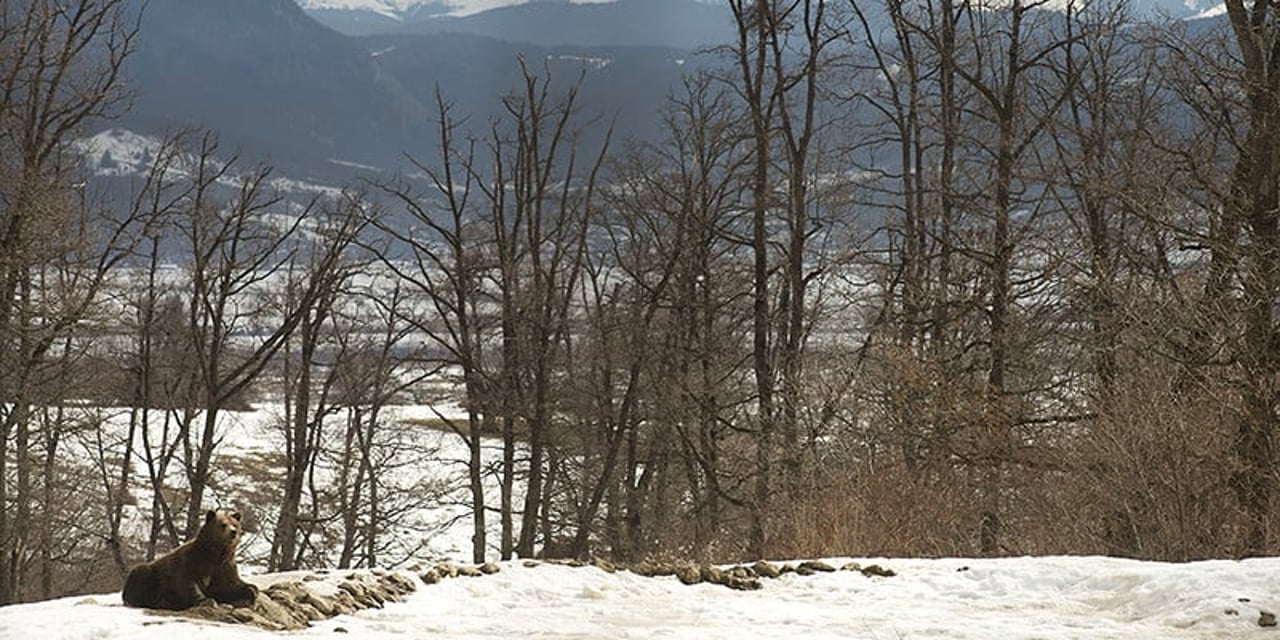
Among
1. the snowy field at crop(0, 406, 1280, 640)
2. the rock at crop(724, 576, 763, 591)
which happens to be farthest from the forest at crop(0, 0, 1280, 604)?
the rock at crop(724, 576, 763, 591)

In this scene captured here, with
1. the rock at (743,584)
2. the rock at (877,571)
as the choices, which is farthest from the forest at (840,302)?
the rock at (743,584)

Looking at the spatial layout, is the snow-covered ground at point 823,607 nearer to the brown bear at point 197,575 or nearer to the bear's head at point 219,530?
the brown bear at point 197,575

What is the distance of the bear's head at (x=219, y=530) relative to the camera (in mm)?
5727

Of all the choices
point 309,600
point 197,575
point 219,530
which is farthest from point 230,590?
point 309,600

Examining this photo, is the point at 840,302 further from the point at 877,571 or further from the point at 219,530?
the point at 219,530

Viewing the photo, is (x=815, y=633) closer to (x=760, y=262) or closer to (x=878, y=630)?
(x=878, y=630)

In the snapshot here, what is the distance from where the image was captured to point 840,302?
2148cm

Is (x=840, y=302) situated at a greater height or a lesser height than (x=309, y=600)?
greater

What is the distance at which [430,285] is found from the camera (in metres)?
19.7

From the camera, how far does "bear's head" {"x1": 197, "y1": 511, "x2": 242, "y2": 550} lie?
18.8ft

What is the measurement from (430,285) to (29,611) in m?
14.5

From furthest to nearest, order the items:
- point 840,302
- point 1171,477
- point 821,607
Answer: point 840,302
point 1171,477
point 821,607

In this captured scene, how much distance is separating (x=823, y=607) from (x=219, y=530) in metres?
3.85

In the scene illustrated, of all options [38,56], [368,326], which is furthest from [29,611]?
[368,326]
